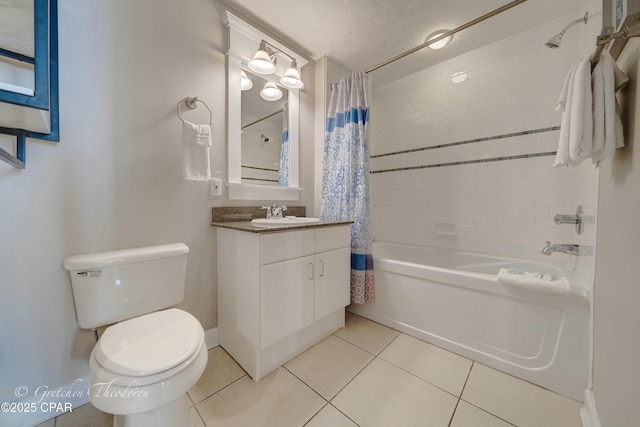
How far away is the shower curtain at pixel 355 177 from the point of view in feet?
6.01

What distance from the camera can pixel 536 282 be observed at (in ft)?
3.92

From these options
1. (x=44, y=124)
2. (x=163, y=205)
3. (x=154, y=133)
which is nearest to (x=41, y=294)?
(x=163, y=205)

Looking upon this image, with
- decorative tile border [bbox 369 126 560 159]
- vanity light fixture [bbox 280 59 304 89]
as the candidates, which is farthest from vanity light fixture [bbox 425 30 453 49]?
vanity light fixture [bbox 280 59 304 89]

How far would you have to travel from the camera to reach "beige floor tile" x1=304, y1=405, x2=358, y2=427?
1.00 m

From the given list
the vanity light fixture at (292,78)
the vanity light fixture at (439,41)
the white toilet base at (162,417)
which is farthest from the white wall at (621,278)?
the vanity light fixture at (292,78)

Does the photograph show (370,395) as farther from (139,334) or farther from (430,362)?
(139,334)

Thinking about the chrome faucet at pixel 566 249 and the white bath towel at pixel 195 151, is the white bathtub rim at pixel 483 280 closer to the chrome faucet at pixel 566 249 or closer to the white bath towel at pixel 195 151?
the chrome faucet at pixel 566 249

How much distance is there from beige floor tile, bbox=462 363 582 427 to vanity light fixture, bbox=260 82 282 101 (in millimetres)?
2410

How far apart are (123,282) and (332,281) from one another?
46.9 inches

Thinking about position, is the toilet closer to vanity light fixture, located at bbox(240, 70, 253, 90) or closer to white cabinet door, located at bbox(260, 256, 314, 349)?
white cabinet door, located at bbox(260, 256, 314, 349)

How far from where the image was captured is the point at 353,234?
6.13 feet

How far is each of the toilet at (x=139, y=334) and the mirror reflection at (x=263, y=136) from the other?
840 millimetres

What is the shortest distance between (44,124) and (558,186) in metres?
3.12

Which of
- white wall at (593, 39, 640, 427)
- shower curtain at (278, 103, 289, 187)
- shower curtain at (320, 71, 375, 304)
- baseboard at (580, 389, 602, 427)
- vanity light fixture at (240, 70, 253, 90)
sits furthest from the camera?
shower curtain at (278, 103, 289, 187)
